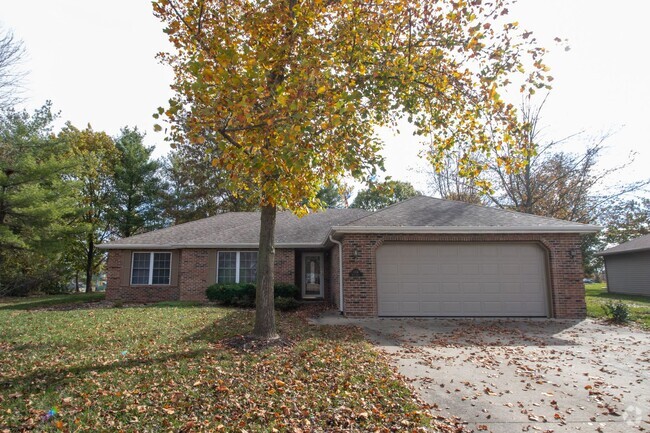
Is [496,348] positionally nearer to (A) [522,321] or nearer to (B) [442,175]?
(A) [522,321]

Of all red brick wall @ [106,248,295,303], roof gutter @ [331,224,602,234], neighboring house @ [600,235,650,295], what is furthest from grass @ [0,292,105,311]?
neighboring house @ [600,235,650,295]

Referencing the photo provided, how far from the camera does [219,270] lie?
16.4m

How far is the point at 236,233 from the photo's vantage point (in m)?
17.3

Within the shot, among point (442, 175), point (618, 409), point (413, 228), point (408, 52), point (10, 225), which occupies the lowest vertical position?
point (618, 409)

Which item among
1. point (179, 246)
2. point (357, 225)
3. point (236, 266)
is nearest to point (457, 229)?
point (357, 225)

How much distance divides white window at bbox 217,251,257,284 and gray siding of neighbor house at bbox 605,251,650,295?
20.4m

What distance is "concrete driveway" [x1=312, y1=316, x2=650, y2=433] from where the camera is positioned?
467 centimetres

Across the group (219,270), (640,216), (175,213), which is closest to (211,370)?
(219,270)

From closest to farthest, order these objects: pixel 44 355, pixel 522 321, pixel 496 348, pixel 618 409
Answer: pixel 618 409, pixel 44 355, pixel 496 348, pixel 522 321

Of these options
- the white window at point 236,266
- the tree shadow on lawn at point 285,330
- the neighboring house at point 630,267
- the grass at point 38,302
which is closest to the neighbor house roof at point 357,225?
the white window at point 236,266

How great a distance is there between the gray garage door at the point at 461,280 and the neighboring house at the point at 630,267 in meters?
13.3

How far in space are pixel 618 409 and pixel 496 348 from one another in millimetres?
3205

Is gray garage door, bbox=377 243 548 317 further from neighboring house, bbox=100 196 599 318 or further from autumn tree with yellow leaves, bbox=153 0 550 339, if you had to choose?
autumn tree with yellow leaves, bbox=153 0 550 339

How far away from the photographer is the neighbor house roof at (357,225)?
11719 mm
